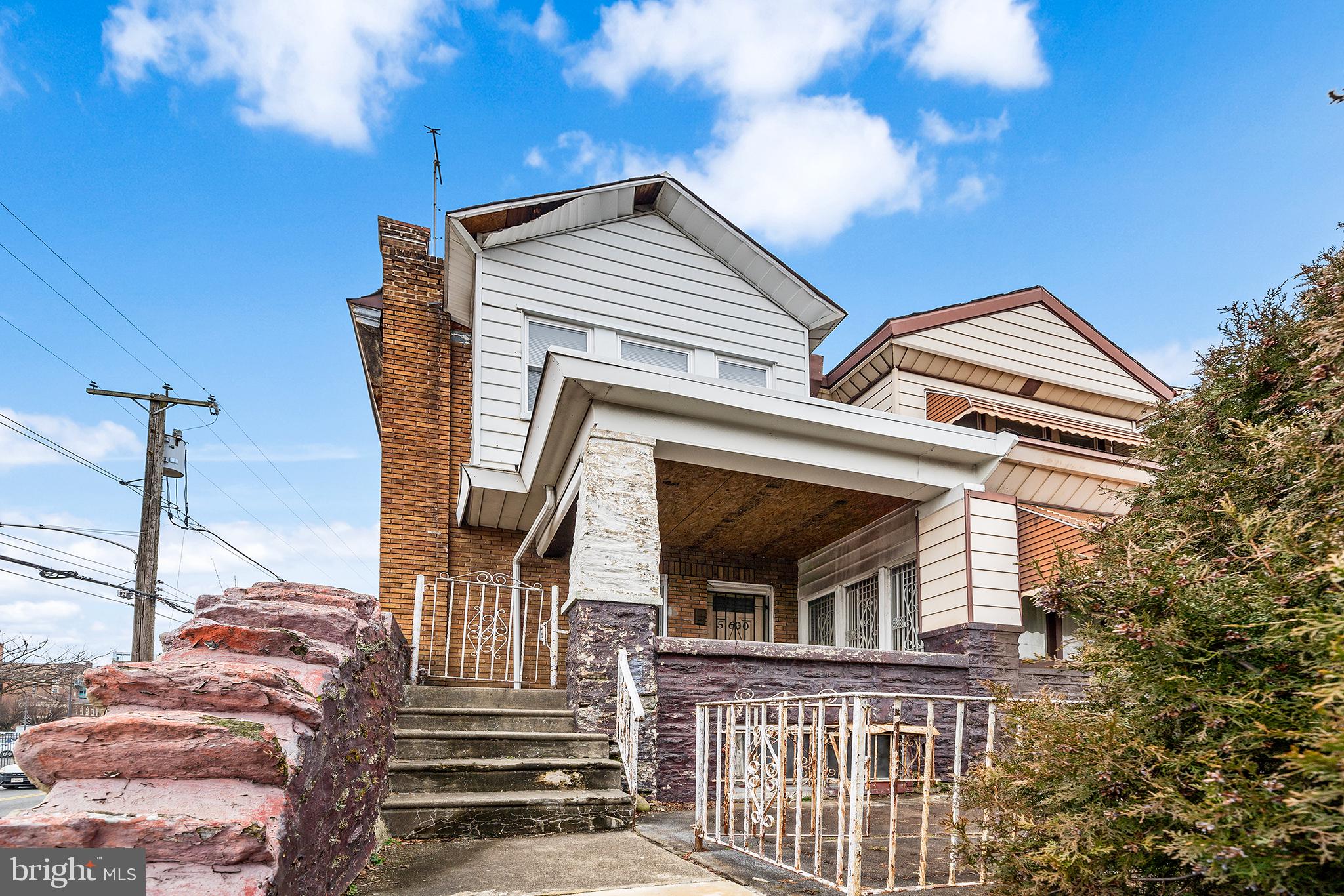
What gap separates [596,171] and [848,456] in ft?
18.6

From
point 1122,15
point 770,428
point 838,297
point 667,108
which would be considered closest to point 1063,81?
point 1122,15

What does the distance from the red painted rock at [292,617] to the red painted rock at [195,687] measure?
41 centimetres

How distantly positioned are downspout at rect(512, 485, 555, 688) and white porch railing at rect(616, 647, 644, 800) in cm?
247

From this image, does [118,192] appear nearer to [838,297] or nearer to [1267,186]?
[838,297]

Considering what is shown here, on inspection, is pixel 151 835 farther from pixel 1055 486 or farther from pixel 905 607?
pixel 1055 486

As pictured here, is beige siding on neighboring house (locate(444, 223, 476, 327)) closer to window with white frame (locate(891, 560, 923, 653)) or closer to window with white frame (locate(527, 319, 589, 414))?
window with white frame (locate(527, 319, 589, 414))

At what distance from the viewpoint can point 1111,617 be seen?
2.06m

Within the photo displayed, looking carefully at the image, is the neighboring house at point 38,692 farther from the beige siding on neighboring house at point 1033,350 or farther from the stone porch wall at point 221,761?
the beige siding on neighboring house at point 1033,350

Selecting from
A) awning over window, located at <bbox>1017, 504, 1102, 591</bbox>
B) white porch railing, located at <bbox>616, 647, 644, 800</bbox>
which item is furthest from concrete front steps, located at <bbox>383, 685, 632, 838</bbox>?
awning over window, located at <bbox>1017, 504, 1102, 591</bbox>

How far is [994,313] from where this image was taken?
10695 millimetres

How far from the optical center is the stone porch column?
5.89 metres

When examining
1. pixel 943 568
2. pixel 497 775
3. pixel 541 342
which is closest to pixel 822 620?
pixel 943 568

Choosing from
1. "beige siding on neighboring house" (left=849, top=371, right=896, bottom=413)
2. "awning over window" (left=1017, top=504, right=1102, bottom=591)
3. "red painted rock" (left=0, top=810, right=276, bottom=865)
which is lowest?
"red painted rock" (left=0, top=810, right=276, bottom=865)

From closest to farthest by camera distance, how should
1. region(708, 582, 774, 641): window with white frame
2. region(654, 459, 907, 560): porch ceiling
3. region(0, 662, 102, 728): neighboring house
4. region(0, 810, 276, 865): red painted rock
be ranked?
region(0, 810, 276, 865): red painted rock
region(654, 459, 907, 560): porch ceiling
region(708, 582, 774, 641): window with white frame
region(0, 662, 102, 728): neighboring house
